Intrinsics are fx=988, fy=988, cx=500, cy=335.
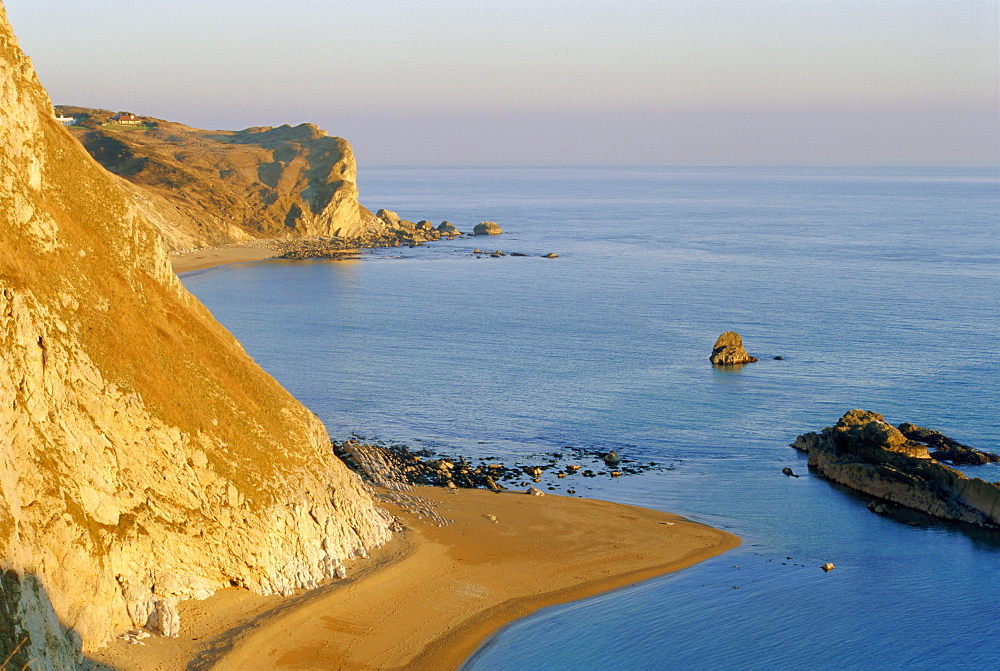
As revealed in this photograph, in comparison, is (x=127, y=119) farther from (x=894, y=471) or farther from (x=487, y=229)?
(x=894, y=471)

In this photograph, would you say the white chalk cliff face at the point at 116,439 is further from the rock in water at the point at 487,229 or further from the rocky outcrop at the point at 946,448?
the rock in water at the point at 487,229

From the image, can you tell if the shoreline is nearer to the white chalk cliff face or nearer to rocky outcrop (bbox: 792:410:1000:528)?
rocky outcrop (bbox: 792:410:1000:528)

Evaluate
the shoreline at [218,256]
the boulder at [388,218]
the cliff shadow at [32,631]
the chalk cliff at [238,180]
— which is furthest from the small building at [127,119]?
the cliff shadow at [32,631]

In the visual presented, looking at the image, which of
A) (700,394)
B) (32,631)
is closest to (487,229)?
(700,394)

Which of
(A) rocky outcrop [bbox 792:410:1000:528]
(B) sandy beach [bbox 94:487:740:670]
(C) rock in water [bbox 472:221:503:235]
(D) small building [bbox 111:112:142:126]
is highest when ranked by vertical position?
(D) small building [bbox 111:112:142:126]

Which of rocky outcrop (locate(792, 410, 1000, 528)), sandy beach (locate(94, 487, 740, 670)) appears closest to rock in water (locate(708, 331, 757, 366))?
rocky outcrop (locate(792, 410, 1000, 528))

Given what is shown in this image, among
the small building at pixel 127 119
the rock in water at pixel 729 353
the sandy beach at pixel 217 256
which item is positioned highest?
the small building at pixel 127 119
